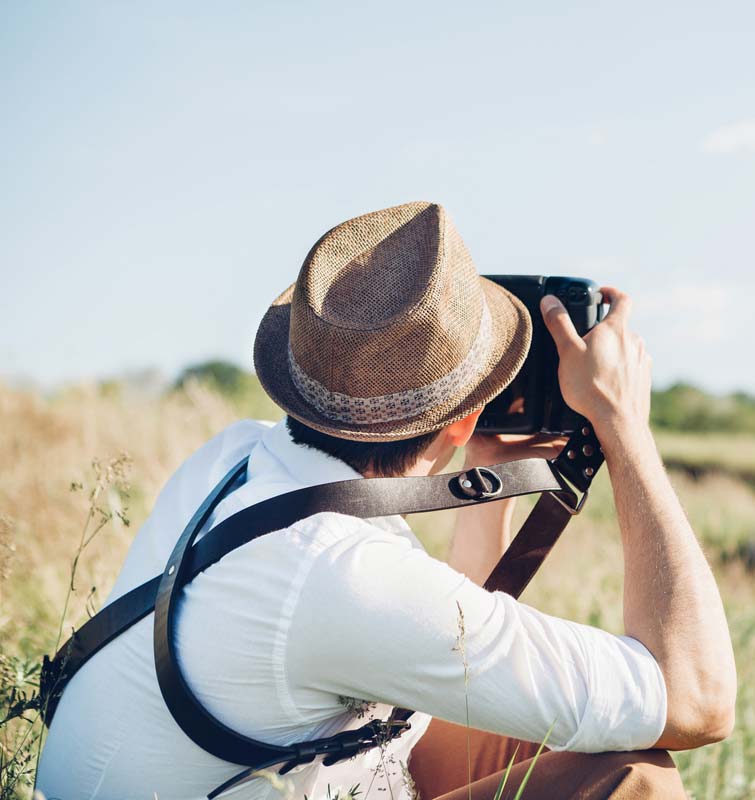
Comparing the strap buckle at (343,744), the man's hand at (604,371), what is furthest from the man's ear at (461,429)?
the strap buckle at (343,744)

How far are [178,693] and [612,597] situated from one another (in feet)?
13.8

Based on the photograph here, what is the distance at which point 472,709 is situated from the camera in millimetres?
1442

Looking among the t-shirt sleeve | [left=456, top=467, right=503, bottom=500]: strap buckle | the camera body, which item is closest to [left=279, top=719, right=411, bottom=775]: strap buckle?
the t-shirt sleeve

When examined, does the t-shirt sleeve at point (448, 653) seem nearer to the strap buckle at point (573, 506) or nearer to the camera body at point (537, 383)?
the strap buckle at point (573, 506)

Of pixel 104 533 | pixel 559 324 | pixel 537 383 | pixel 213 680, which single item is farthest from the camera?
pixel 104 533

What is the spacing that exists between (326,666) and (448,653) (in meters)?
0.20

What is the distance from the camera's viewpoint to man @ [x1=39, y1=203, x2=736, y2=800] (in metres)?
1.42

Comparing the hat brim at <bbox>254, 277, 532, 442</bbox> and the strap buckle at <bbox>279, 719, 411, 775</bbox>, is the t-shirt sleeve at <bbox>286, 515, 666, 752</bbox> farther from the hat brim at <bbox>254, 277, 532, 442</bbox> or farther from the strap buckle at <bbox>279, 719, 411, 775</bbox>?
the hat brim at <bbox>254, 277, 532, 442</bbox>

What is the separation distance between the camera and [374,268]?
1790 mm

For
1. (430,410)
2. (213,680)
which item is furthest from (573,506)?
(213,680)

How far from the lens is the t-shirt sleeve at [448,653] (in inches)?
54.8

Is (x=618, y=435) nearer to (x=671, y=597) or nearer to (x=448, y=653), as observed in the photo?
(x=671, y=597)

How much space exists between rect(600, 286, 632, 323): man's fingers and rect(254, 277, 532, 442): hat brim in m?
0.20

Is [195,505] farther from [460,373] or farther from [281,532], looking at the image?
[460,373]
